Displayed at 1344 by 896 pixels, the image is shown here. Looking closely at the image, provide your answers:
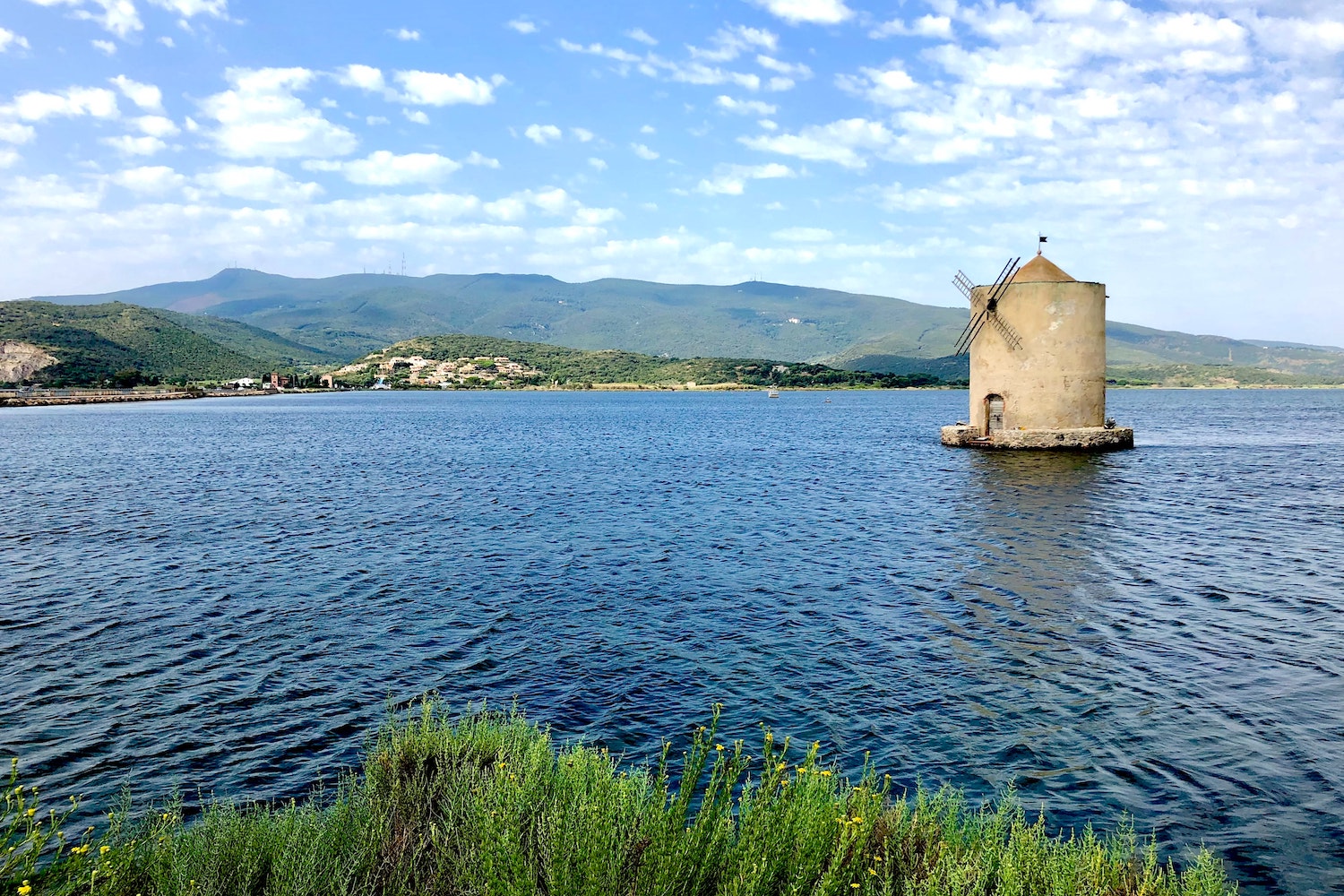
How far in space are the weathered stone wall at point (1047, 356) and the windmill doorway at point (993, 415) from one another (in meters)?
1.64

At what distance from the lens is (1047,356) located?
4534 cm

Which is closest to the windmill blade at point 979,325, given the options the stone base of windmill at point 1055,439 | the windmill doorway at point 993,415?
the windmill doorway at point 993,415

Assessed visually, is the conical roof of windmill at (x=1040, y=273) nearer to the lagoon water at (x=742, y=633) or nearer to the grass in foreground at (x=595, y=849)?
the lagoon water at (x=742, y=633)

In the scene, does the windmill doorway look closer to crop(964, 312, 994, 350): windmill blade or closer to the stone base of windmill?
the stone base of windmill

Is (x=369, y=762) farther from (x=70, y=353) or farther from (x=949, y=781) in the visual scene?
(x=70, y=353)

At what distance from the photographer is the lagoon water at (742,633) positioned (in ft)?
35.1

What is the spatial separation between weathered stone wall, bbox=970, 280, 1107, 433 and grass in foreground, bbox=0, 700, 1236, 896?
40.3 meters

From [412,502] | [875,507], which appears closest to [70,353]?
[412,502]

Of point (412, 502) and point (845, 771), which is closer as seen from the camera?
point (845, 771)

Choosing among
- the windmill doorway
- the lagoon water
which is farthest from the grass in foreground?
the windmill doorway

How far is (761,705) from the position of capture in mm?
12586

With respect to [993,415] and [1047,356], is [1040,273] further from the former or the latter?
[993,415]

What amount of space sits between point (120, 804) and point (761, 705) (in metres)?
7.96

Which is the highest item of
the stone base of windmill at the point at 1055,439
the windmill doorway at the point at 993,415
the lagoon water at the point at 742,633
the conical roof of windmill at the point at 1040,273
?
the conical roof of windmill at the point at 1040,273
